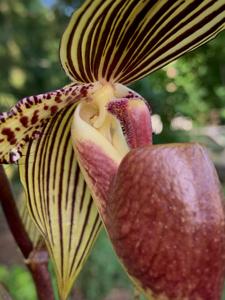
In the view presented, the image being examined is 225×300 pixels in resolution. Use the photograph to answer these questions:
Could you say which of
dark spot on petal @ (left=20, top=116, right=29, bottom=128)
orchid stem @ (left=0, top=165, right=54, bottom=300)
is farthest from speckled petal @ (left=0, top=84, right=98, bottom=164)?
orchid stem @ (left=0, top=165, right=54, bottom=300)

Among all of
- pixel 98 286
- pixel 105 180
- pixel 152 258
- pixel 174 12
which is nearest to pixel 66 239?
pixel 105 180

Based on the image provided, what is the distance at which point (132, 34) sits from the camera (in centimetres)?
76

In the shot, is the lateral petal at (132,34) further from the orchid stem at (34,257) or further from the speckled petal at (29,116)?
the orchid stem at (34,257)

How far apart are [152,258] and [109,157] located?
0.19 m

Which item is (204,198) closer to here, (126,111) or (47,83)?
(126,111)

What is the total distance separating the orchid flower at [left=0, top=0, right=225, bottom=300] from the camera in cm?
63

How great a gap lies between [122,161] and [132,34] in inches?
6.9

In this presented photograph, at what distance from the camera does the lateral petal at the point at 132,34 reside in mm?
709

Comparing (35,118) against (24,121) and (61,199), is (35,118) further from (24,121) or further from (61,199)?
(61,199)

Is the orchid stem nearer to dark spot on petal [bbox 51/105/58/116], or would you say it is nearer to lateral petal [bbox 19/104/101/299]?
lateral petal [bbox 19/104/101/299]

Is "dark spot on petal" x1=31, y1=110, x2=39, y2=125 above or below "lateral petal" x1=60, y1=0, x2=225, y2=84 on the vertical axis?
below

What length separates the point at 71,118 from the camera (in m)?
0.85

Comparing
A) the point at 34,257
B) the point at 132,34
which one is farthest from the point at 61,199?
the point at 132,34

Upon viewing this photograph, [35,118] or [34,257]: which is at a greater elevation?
[35,118]
